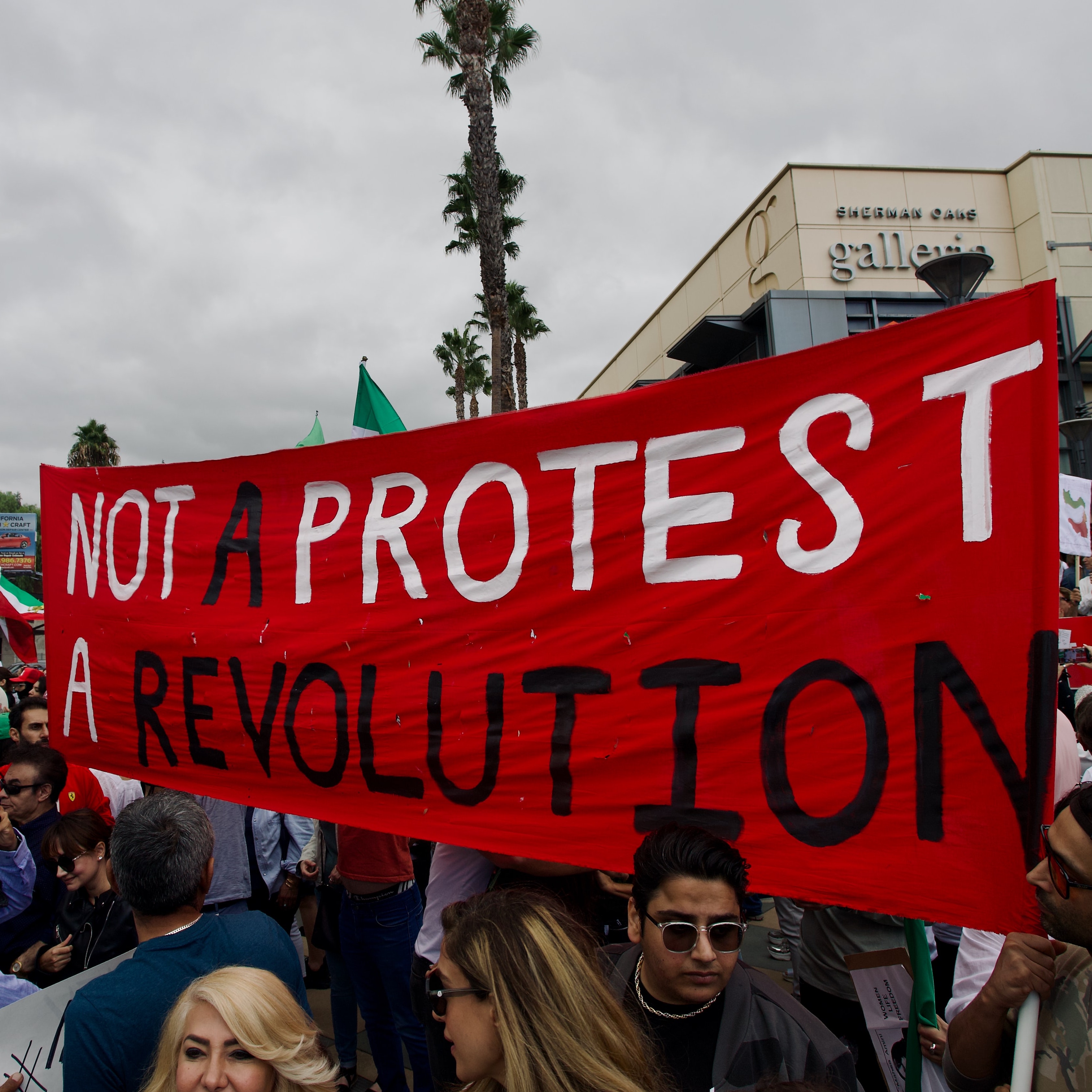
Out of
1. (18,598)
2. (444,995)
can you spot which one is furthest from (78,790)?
(18,598)

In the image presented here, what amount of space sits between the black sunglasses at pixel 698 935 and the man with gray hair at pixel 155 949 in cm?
104

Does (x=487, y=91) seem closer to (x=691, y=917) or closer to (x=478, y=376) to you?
(x=691, y=917)

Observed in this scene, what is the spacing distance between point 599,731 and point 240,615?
167cm

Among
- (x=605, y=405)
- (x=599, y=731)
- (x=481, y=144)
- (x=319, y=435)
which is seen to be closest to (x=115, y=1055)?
(x=599, y=731)

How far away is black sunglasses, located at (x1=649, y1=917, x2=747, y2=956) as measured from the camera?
5.83 ft

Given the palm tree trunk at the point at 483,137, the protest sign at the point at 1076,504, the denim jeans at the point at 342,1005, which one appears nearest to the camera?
the denim jeans at the point at 342,1005

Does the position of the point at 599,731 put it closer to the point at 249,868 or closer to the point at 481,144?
the point at 249,868

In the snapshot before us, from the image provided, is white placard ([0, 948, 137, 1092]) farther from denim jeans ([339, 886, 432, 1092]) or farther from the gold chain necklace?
the gold chain necklace

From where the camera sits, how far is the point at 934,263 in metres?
6.27

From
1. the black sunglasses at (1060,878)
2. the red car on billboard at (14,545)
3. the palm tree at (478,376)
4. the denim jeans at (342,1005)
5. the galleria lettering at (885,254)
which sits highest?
the palm tree at (478,376)

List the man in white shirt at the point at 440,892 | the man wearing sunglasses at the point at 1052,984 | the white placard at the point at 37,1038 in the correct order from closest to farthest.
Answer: the man wearing sunglasses at the point at 1052,984, the white placard at the point at 37,1038, the man in white shirt at the point at 440,892

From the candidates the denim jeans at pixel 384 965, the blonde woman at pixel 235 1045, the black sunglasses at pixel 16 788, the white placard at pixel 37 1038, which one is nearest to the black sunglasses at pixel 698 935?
the blonde woman at pixel 235 1045

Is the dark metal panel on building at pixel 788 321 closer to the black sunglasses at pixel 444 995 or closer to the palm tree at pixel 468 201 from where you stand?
the palm tree at pixel 468 201

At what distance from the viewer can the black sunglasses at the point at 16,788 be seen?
11.3 ft
